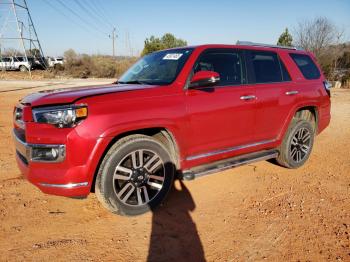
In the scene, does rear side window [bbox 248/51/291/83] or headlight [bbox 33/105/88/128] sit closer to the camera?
headlight [bbox 33/105/88/128]

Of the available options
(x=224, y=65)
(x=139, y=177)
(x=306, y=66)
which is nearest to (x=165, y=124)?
(x=139, y=177)

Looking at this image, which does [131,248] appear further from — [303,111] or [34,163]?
[303,111]

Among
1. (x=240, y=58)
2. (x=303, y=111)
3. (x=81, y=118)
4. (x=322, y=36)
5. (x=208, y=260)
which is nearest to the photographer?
(x=208, y=260)

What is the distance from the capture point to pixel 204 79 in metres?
3.54

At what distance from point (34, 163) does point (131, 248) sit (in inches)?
50.5

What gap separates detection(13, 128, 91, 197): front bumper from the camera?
299 cm

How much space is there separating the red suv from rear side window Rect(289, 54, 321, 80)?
0.03 m

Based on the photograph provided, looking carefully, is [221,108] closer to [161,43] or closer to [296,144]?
[296,144]

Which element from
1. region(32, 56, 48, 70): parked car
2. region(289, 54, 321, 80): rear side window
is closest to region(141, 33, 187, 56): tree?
region(32, 56, 48, 70): parked car

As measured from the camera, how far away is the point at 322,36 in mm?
32719

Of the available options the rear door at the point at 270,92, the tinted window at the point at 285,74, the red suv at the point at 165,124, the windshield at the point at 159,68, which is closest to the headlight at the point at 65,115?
the red suv at the point at 165,124

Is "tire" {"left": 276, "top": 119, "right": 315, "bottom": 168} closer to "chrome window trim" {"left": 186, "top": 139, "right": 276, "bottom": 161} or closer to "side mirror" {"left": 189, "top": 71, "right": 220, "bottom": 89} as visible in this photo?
"chrome window trim" {"left": 186, "top": 139, "right": 276, "bottom": 161}

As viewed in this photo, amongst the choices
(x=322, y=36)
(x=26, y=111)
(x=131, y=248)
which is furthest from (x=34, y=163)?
(x=322, y=36)

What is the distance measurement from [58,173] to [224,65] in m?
2.54
